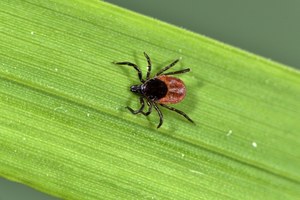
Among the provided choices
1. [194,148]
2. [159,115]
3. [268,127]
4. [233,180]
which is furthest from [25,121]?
[268,127]

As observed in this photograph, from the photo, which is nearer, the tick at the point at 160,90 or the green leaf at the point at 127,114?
the green leaf at the point at 127,114

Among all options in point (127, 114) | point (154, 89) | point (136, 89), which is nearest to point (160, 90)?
point (154, 89)

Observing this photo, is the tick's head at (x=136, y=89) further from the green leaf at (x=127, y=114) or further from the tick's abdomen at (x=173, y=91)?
the tick's abdomen at (x=173, y=91)

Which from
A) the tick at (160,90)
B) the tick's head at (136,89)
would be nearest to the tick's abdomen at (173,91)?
the tick at (160,90)

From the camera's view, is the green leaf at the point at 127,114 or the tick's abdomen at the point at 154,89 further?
the tick's abdomen at the point at 154,89

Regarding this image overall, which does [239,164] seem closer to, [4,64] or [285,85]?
[285,85]

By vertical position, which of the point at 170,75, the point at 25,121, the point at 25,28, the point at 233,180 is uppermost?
the point at 25,28
